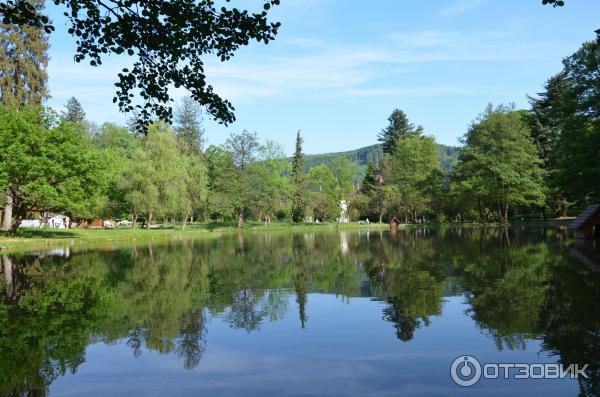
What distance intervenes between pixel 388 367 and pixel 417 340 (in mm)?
1715

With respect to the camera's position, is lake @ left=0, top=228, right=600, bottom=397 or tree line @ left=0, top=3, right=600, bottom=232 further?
tree line @ left=0, top=3, right=600, bottom=232

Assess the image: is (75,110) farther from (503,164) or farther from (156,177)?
(503,164)

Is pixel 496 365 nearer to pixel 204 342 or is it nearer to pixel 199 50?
pixel 204 342

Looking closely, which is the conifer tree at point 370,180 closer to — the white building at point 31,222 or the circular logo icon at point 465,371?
the white building at point 31,222

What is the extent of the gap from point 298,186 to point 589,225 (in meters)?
61.8

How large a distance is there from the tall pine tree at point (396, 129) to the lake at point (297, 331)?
8100 cm

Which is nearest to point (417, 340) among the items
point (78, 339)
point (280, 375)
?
point (280, 375)

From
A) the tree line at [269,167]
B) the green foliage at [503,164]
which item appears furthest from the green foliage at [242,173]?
the green foliage at [503,164]

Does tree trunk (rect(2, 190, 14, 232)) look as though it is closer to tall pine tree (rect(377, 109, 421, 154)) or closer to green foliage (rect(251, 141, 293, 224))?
green foliage (rect(251, 141, 293, 224))

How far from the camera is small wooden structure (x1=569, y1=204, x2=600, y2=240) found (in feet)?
102

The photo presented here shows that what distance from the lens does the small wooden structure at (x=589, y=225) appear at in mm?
31109

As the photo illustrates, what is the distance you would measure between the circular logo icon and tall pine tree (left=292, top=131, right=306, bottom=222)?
7991cm

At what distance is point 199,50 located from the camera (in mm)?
9859

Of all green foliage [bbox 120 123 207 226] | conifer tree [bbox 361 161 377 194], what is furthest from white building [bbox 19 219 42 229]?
conifer tree [bbox 361 161 377 194]
